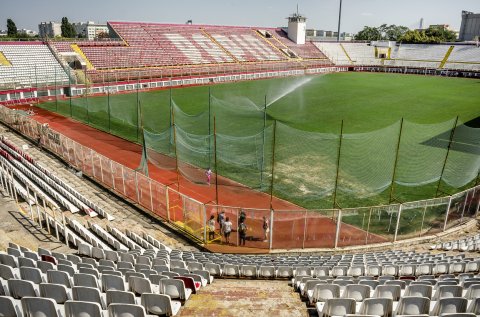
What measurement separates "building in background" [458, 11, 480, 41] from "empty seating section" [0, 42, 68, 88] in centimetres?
12897

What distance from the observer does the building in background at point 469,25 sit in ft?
399

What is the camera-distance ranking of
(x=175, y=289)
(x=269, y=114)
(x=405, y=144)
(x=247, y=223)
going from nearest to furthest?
1. (x=175, y=289)
2. (x=247, y=223)
3. (x=405, y=144)
4. (x=269, y=114)

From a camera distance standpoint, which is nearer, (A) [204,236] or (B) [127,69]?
(A) [204,236]

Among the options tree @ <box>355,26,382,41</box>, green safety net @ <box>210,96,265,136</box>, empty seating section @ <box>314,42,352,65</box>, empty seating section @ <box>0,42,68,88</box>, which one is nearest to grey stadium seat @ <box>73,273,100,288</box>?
green safety net @ <box>210,96,265,136</box>

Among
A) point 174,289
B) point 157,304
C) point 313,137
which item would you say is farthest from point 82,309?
point 313,137

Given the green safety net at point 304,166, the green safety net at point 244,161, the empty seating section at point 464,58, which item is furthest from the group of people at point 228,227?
the empty seating section at point 464,58

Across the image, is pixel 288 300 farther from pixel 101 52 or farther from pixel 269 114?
pixel 101 52

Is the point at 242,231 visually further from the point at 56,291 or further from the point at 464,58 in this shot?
the point at 464,58

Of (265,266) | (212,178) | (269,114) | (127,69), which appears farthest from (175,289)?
(127,69)

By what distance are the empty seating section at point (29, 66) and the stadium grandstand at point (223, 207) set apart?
0.81 ft

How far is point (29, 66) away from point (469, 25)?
13558 cm

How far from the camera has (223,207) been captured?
13.4 metres

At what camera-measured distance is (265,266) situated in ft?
32.1

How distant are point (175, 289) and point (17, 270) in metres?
3.30
